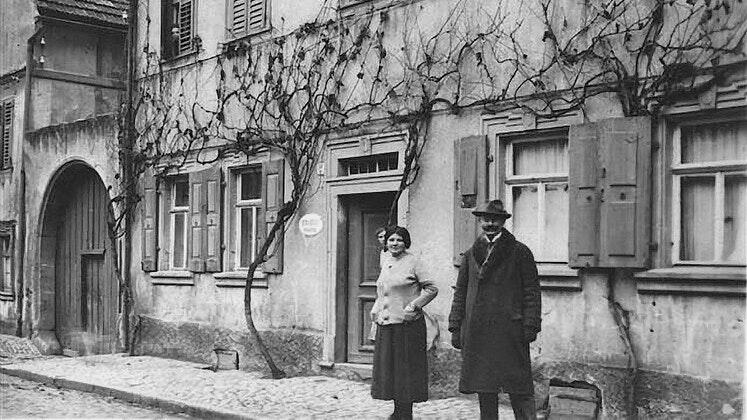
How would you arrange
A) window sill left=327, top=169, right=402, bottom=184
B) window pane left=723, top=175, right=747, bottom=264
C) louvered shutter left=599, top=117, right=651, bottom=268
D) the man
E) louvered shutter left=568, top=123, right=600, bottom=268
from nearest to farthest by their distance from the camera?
the man → window pane left=723, top=175, right=747, bottom=264 → louvered shutter left=599, top=117, right=651, bottom=268 → louvered shutter left=568, top=123, right=600, bottom=268 → window sill left=327, top=169, right=402, bottom=184

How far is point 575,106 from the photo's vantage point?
985cm

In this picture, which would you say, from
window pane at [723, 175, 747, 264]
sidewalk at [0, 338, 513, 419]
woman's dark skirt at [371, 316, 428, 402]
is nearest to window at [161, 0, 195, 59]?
sidewalk at [0, 338, 513, 419]

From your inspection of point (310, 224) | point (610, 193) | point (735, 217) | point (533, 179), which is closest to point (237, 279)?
point (310, 224)

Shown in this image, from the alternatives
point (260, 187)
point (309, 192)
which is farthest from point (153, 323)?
point (309, 192)

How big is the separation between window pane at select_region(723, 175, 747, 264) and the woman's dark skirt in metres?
2.73

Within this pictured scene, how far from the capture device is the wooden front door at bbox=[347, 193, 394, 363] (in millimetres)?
12609

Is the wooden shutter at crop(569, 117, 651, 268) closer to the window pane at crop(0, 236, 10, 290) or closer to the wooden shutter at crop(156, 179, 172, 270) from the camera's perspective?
the wooden shutter at crop(156, 179, 172, 270)

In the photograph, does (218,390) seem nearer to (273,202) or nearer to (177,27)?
(273,202)

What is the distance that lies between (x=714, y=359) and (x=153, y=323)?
32.0 ft

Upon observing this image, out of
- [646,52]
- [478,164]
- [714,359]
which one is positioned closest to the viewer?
[714,359]

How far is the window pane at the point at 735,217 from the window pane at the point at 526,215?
6.81 feet

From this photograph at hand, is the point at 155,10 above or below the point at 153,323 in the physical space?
above

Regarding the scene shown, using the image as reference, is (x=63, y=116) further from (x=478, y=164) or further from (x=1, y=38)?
(x=478, y=164)

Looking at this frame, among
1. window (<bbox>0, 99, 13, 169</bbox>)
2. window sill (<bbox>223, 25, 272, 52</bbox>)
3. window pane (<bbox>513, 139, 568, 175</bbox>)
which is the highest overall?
window sill (<bbox>223, 25, 272, 52</bbox>)
